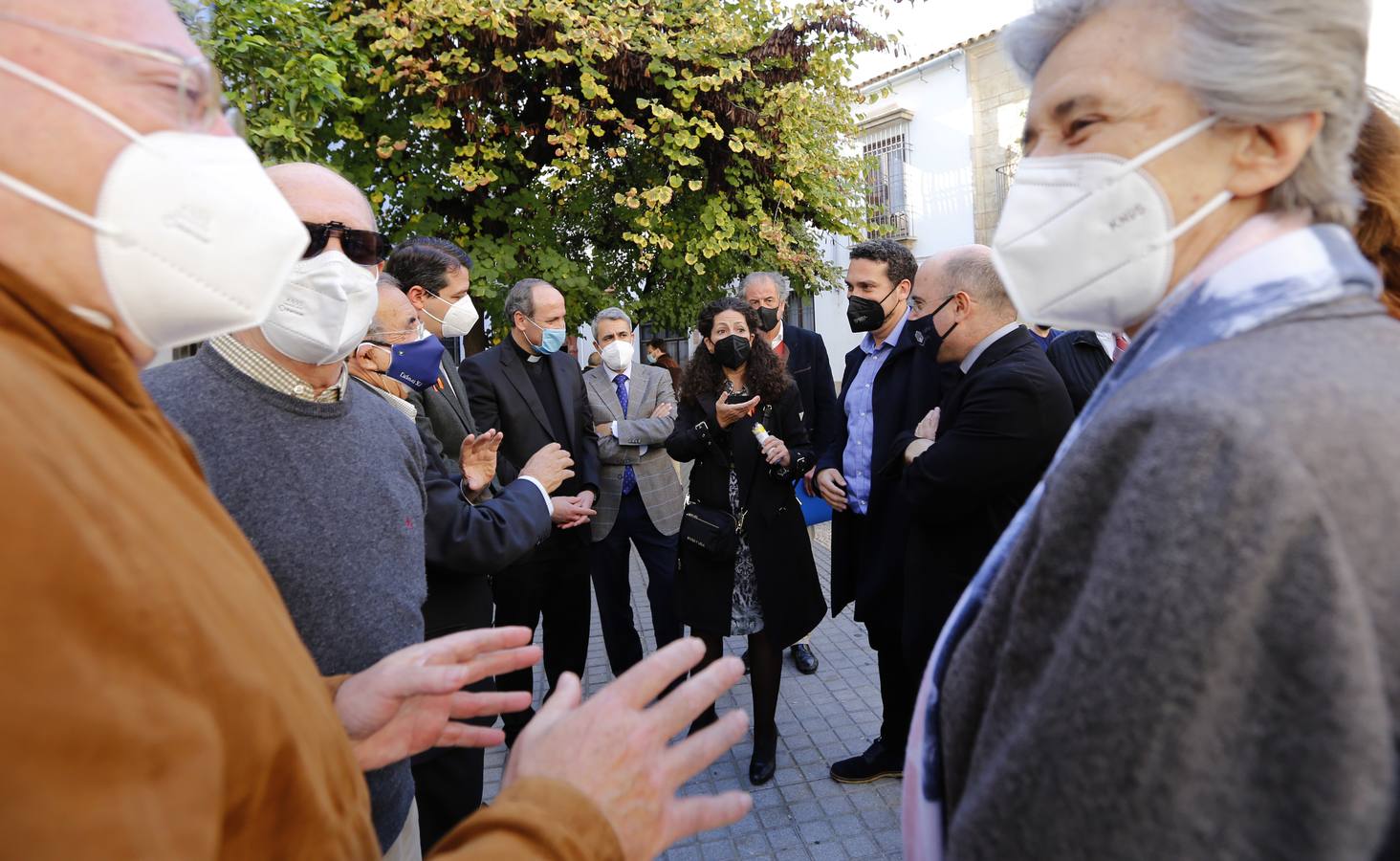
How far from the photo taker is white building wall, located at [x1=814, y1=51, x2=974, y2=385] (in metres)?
15.1

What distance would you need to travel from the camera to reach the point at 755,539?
3.64 m

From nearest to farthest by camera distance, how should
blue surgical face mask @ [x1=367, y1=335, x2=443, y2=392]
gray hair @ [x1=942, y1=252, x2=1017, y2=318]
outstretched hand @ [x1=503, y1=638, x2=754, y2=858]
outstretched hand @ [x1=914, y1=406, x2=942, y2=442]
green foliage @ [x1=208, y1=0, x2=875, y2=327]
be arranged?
Result: outstretched hand @ [x1=503, y1=638, x2=754, y2=858], blue surgical face mask @ [x1=367, y1=335, x2=443, y2=392], gray hair @ [x1=942, y1=252, x2=1017, y2=318], outstretched hand @ [x1=914, y1=406, x2=942, y2=442], green foliage @ [x1=208, y1=0, x2=875, y2=327]

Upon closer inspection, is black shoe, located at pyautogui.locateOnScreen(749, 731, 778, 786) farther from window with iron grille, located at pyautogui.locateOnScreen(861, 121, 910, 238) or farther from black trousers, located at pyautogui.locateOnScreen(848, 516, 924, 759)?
window with iron grille, located at pyautogui.locateOnScreen(861, 121, 910, 238)

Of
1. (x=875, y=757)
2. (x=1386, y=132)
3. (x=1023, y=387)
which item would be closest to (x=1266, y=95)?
(x=1386, y=132)

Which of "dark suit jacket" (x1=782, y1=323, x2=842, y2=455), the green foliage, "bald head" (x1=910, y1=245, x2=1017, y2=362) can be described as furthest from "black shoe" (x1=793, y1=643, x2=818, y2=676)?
the green foliage

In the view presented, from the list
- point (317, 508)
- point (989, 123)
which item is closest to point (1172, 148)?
point (317, 508)

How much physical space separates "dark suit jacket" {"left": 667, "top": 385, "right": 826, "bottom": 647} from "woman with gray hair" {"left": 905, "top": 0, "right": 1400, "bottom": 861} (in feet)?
8.01

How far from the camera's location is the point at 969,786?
3.02ft

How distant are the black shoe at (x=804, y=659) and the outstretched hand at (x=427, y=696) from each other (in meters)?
3.62

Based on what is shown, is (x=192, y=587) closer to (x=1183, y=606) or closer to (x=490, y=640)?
(x=490, y=640)

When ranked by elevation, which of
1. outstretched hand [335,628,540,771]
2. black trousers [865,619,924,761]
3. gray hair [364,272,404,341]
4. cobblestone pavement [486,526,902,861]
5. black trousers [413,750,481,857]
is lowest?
cobblestone pavement [486,526,902,861]

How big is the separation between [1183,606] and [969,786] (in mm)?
371

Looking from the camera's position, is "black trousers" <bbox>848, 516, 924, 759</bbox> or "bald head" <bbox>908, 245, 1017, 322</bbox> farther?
"black trousers" <bbox>848, 516, 924, 759</bbox>

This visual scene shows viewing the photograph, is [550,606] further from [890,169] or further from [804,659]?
[890,169]
